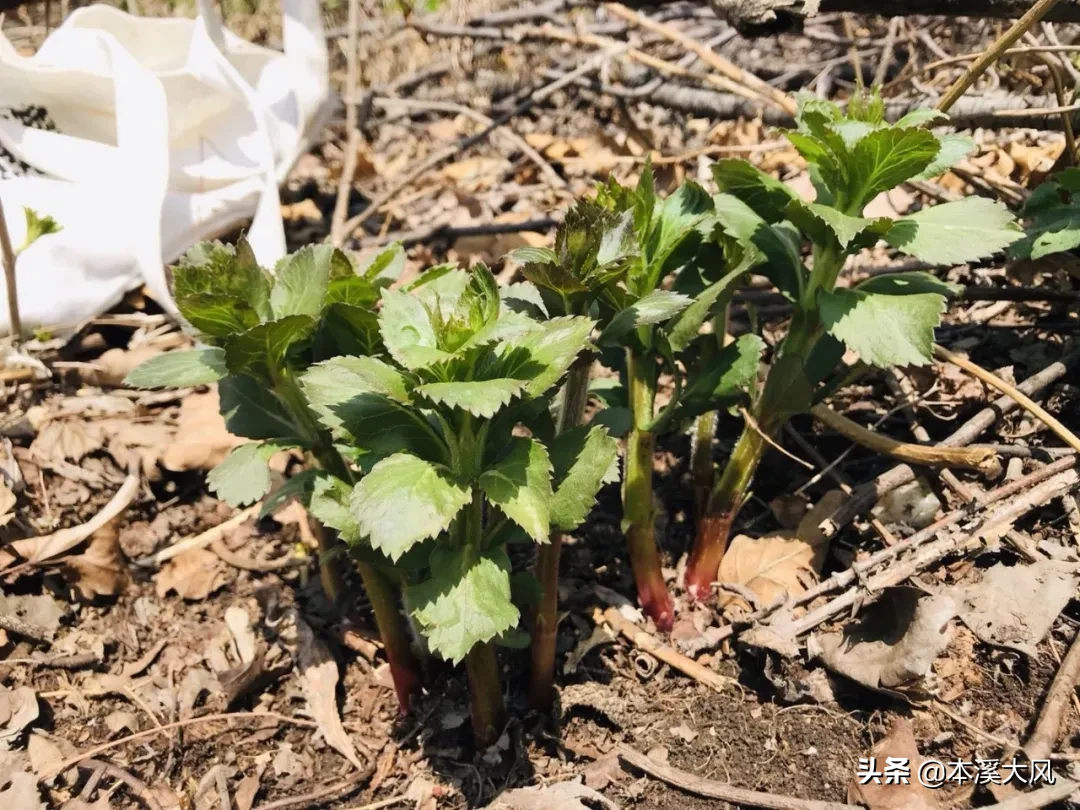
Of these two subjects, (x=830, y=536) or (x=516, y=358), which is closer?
(x=516, y=358)

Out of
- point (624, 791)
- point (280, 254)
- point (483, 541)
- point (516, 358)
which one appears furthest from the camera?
point (280, 254)

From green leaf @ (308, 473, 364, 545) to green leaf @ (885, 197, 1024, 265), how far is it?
3.42 feet

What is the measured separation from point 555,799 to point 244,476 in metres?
0.79

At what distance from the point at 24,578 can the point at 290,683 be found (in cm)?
68

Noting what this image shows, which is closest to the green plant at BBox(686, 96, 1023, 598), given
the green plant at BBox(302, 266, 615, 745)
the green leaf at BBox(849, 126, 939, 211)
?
the green leaf at BBox(849, 126, 939, 211)

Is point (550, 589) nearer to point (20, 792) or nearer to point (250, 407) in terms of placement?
point (250, 407)

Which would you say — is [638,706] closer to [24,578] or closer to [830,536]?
[830,536]

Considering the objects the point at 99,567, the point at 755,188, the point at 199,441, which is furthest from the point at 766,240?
the point at 99,567

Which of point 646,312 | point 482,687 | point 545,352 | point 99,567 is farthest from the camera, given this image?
point 99,567

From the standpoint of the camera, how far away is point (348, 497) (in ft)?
4.64

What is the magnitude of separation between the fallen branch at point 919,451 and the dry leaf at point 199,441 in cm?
144

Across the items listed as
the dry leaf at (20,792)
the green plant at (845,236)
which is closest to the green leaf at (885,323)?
the green plant at (845,236)

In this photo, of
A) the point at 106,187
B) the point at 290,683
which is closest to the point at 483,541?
the point at 290,683

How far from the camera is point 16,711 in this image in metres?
1.70
